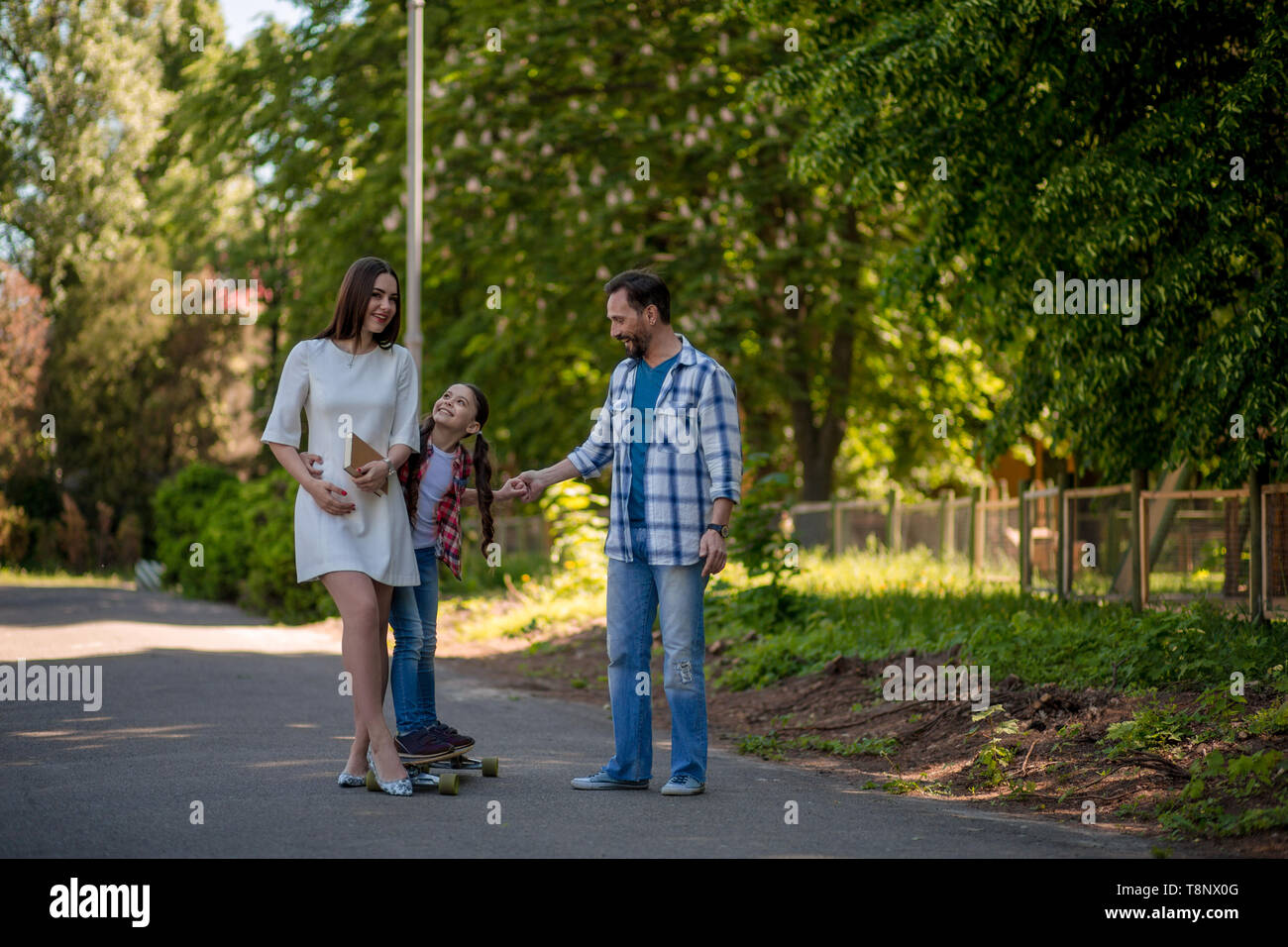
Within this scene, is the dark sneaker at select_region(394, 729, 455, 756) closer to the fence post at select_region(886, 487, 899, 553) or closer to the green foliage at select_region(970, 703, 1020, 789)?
the green foliage at select_region(970, 703, 1020, 789)

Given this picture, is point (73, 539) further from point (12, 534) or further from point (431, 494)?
point (431, 494)

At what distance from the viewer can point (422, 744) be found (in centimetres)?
683

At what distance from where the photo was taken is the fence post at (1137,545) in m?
12.0

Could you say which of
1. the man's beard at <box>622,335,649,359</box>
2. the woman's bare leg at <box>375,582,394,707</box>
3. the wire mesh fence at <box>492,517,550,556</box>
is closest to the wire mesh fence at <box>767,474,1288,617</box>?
the man's beard at <box>622,335,649,359</box>

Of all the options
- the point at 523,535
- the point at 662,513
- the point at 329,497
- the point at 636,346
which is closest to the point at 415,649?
the point at 329,497

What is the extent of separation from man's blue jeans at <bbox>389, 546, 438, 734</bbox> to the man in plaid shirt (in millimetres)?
802

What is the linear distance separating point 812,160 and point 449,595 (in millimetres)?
11007

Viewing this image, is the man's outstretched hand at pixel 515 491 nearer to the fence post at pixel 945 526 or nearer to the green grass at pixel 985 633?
the green grass at pixel 985 633

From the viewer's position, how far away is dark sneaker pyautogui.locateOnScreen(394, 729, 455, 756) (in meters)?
6.81

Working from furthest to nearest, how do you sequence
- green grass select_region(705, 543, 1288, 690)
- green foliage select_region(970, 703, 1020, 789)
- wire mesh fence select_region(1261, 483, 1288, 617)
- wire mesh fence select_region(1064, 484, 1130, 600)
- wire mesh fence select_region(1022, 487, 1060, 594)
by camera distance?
wire mesh fence select_region(1022, 487, 1060, 594) → wire mesh fence select_region(1064, 484, 1130, 600) → wire mesh fence select_region(1261, 483, 1288, 617) → green grass select_region(705, 543, 1288, 690) → green foliage select_region(970, 703, 1020, 789)

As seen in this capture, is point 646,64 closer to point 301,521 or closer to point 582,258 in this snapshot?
point 582,258

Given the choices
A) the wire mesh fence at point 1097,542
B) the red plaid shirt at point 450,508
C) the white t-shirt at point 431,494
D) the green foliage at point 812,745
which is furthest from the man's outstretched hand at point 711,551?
the wire mesh fence at point 1097,542
